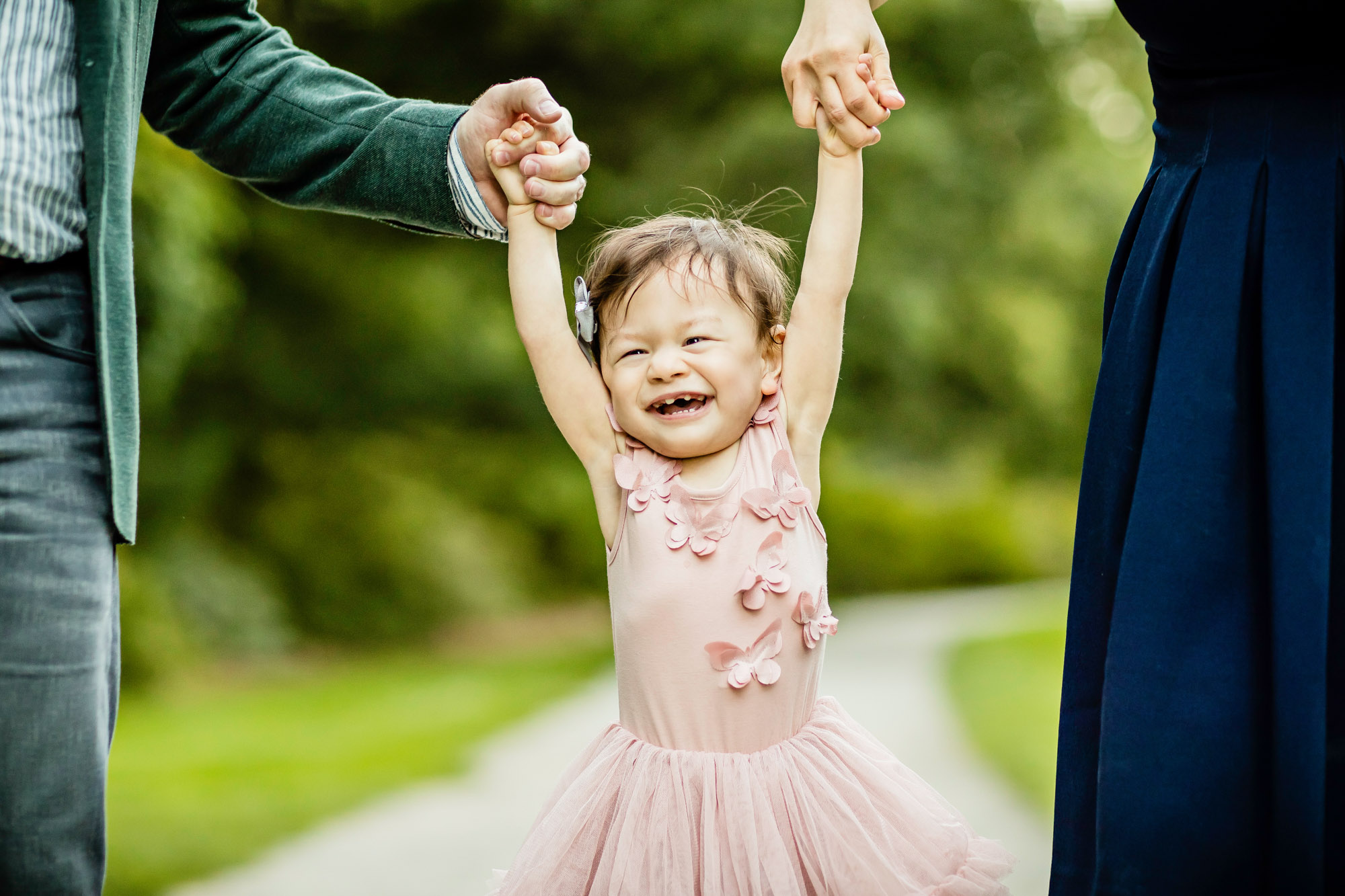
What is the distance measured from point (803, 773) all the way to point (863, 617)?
828 centimetres

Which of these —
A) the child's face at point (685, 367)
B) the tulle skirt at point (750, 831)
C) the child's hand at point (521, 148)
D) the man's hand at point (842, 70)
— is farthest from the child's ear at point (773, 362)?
the tulle skirt at point (750, 831)

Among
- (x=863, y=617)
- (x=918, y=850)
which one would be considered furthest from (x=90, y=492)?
(x=863, y=617)

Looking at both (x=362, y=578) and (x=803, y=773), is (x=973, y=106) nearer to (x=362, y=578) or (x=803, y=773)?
(x=362, y=578)

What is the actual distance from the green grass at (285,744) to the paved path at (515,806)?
0.20 m

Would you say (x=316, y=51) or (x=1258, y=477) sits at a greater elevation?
(x=316, y=51)

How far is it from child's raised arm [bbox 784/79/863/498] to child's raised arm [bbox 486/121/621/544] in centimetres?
32

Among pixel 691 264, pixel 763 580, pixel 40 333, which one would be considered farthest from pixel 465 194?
pixel 763 580

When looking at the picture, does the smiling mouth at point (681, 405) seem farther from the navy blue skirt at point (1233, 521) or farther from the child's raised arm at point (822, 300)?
the navy blue skirt at point (1233, 521)

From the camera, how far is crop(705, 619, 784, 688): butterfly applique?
2096mm

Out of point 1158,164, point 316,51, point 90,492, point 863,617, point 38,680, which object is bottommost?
point 863,617

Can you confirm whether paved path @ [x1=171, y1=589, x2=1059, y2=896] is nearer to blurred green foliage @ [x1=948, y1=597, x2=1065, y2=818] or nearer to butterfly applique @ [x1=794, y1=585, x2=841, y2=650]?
blurred green foliage @ [x1=948, y1=597, x2=1065, y2=818]

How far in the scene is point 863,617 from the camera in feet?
33.6

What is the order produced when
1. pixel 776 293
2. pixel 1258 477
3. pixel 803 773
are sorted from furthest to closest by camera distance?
pixel 776 293 → pixel 803 773 → pixel 1258 477

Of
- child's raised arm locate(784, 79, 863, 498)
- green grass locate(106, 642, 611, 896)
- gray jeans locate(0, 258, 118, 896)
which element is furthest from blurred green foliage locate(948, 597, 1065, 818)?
gray jeans locate(0, 258, 118, 896)
